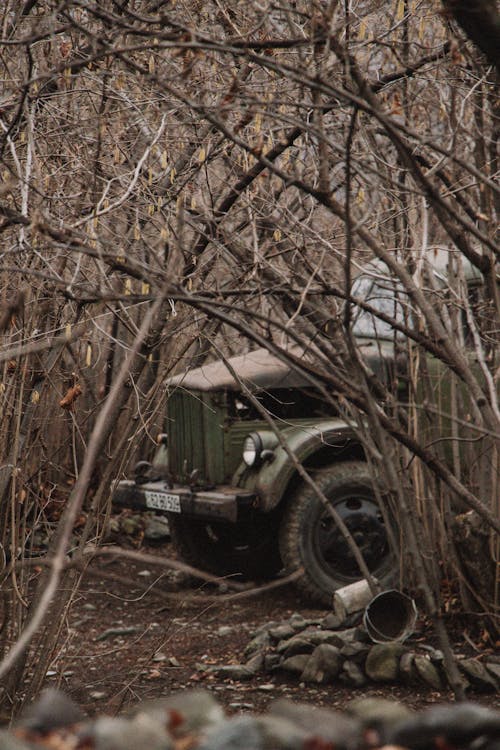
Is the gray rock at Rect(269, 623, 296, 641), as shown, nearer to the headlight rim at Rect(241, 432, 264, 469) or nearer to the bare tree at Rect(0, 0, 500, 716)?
the bare tree at Rect(0, 0, 500, 716)

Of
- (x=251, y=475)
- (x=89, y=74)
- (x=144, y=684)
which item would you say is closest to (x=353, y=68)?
(x=89, y=74)

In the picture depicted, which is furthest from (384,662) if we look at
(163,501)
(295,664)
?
(163,501)

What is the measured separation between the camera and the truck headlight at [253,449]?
683cm

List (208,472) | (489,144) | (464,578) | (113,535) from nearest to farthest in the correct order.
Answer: (464,578) → (489,144) → (208,472) → (113,535)

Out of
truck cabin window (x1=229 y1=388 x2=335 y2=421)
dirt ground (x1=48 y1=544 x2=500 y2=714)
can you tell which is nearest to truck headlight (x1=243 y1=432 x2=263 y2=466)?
truck cabin window (x1=229 y1=388 x2=335 y2=421)

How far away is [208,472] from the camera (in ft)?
24.2

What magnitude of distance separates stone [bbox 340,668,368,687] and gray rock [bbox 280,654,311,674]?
21 cm

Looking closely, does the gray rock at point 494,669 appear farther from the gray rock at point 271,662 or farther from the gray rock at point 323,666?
the gray rock at point 271,662

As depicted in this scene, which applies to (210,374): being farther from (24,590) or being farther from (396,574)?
(24,590)

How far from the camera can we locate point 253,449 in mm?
6840

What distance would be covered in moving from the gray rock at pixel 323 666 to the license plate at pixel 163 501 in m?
2.15

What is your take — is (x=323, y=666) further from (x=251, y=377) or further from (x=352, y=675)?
(x=251, y=377)

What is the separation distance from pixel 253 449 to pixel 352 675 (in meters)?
2.23

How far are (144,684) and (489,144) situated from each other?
131 inches
